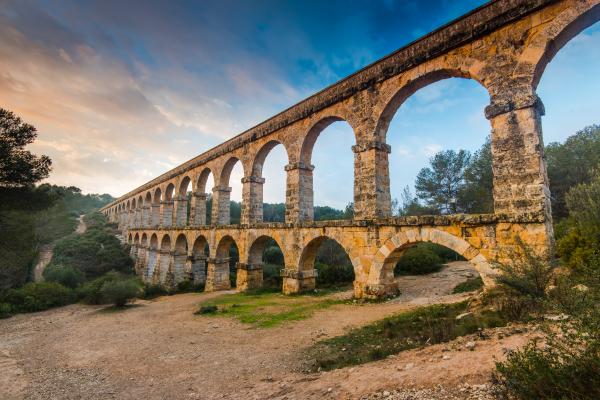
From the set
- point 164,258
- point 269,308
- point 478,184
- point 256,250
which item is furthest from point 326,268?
point 478,184

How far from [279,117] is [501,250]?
9.38 m

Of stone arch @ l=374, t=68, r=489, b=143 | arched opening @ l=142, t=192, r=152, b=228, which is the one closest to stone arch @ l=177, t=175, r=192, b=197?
arched opening @ l=142, t=192, r=152, b=228

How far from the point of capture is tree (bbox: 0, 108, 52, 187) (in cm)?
1071

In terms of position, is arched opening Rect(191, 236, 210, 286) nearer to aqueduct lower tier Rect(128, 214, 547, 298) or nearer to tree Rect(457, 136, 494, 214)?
aqueduct lower tier Rect(128, 214, 547, 298)

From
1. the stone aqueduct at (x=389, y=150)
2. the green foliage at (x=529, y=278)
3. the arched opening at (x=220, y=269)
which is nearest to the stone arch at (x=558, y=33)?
the stone aqueduct at (x=389, y=150)

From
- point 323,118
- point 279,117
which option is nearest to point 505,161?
point 323,118

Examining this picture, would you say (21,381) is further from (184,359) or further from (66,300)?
(66,300)

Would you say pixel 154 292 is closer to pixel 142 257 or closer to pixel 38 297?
pixel 38 297

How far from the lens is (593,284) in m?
2.75

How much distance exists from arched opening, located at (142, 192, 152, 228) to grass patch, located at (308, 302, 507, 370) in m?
27.1

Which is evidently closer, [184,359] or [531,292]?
[531,292]

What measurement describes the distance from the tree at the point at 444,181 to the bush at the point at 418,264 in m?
10.6

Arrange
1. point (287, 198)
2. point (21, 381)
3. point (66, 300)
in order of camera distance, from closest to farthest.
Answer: point (21, 381), point (287, 198), point (66, 300)

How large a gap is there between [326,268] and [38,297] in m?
12.8
